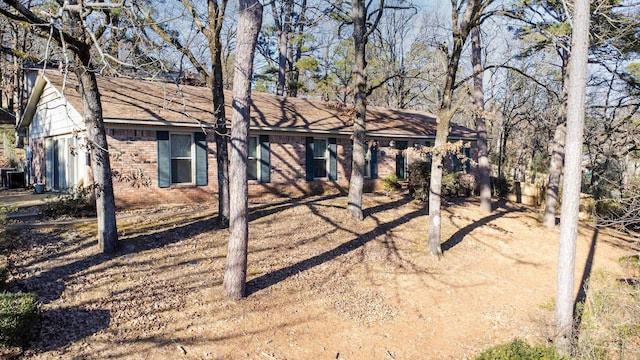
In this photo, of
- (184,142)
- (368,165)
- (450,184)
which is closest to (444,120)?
(450,184)

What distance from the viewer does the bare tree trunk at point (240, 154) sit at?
6.21 meters

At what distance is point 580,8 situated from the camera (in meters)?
5.85

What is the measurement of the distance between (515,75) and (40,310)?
81.9ft

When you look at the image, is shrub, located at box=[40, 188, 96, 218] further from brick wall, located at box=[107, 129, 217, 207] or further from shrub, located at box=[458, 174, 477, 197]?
shrub, located at box=[458, 174, 477, 197]

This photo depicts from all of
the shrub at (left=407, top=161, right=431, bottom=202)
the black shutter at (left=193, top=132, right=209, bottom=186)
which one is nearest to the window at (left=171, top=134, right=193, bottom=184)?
the black shutter at (left=193, top=132, right=209, bottom=186)

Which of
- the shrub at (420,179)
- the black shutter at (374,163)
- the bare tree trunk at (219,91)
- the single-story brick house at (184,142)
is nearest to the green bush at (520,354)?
the bare tree trunk at (219,91)

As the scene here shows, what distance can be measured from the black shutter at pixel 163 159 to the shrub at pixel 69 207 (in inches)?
82.4

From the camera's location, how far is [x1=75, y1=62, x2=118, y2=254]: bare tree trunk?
7.03m

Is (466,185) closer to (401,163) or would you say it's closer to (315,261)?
(401,163)

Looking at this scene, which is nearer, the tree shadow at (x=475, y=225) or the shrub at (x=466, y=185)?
Result: the tree shadow at (x=475, y=225)

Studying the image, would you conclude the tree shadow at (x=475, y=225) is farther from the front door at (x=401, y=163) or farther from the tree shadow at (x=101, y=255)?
the tree shadow at (x=101, y=255)

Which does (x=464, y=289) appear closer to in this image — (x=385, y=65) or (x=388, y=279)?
(x=388, y=279)

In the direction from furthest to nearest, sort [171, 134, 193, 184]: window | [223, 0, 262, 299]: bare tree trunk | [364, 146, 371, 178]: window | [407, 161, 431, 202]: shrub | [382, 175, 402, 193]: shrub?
1. [364, 146, 371, 178]: window
2. [382, 175, 402, 193]: shrub
3. [407, 161, 431, 202]: shrub
4. [171, 134, 193, 184]: window
5. [223, 0, 262, 299]: bare tree trunk

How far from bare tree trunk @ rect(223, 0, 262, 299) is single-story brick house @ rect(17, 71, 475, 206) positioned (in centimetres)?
310
